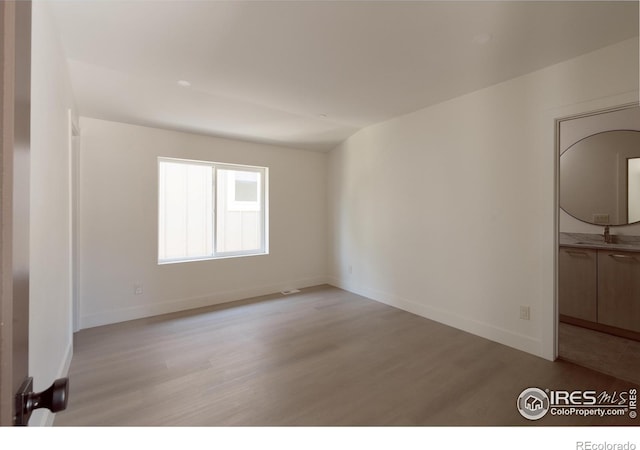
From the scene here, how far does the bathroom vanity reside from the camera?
280cm

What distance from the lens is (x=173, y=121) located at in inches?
135

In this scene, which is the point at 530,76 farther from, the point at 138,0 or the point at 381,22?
the point at 138,0

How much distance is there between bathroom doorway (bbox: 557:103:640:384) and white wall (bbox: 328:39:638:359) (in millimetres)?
399

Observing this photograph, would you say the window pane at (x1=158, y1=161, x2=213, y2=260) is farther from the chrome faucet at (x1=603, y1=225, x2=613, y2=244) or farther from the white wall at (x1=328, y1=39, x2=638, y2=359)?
the chrome faucet at (x1=603, y1=225, x2=613, y2=244)

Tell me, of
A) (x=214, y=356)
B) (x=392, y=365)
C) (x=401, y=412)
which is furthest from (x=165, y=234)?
(x=401, y=412)

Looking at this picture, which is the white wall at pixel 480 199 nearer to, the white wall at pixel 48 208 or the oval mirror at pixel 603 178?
the oval mirror at pixel 603 178

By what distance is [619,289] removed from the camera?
287 centimetres

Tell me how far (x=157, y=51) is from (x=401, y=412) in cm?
310

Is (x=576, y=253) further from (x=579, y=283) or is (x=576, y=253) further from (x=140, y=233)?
(x=140, y=233)

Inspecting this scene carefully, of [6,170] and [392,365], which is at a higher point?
[6,170]

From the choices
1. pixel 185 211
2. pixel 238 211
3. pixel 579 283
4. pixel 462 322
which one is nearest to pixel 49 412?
pixel 185 211

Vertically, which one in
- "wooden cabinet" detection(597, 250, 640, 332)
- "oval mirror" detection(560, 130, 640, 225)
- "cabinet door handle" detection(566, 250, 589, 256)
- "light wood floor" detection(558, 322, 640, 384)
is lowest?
"light wood floor" detection(558, 322, 640, 384)

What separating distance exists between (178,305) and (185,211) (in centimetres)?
127

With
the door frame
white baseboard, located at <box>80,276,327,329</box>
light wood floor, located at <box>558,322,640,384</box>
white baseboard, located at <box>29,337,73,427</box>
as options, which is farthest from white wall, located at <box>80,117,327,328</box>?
light wood floor, located at <box>558,322,640,384</box>
